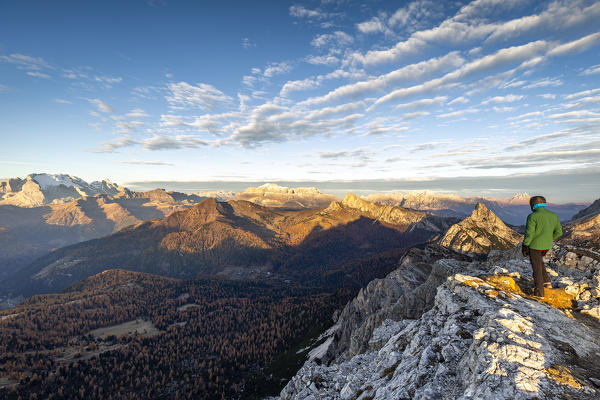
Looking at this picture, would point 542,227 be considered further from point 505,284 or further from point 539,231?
point 505,284

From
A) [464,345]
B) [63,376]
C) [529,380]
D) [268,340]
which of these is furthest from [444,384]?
[63,376]

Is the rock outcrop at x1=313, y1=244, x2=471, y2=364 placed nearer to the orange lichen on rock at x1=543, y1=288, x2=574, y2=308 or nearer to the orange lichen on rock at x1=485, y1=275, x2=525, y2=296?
the orange lichen on rock at x1=485, y1=275, x2=525, y2=296

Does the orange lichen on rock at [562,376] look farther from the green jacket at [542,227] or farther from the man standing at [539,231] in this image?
the green jacket at [542,227]

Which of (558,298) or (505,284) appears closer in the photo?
(558,298)

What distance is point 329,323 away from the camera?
175 metres

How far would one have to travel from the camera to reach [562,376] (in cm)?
1225

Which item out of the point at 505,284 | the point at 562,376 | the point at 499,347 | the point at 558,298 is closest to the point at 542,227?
the point at 558,298

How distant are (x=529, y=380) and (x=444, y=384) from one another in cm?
501

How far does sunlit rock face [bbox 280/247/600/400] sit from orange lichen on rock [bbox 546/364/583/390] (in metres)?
0.04

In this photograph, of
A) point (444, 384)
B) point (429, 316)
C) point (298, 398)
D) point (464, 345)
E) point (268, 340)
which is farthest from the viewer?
point (268, 340)

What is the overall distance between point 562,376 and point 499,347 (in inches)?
101

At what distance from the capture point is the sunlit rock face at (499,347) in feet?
40.9

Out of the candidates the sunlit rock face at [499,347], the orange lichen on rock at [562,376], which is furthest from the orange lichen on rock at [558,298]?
the orange lichen on rock at [562,376]

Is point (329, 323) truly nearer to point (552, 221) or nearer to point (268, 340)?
point (268, 340)
